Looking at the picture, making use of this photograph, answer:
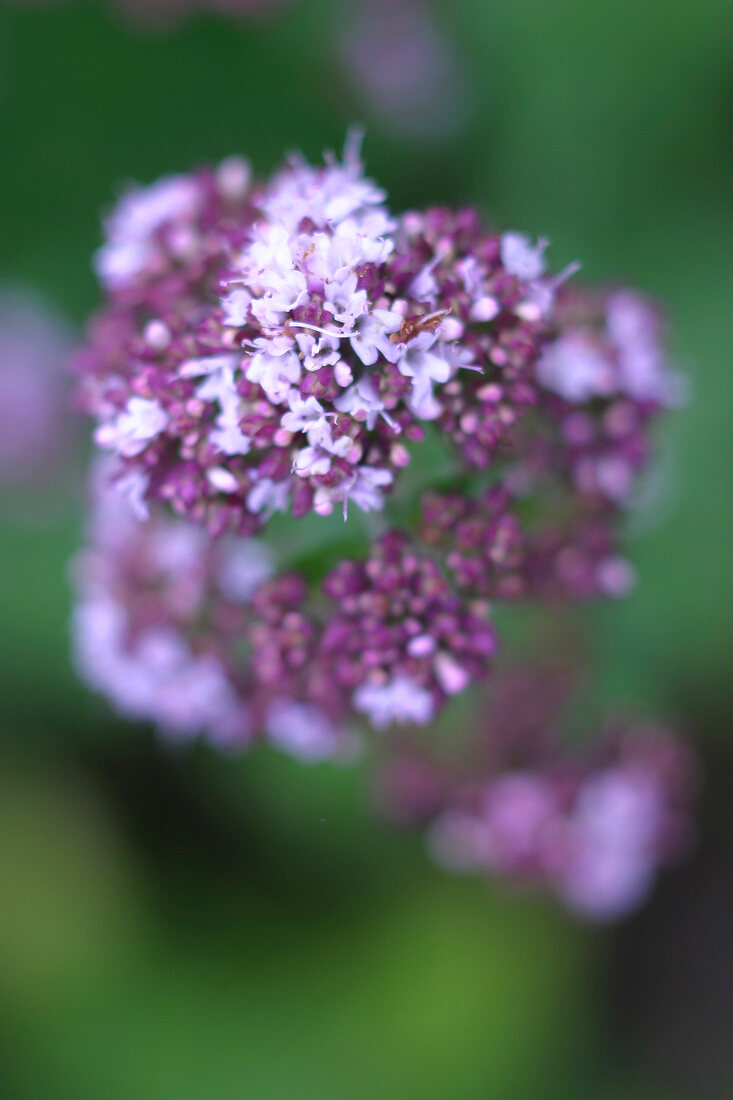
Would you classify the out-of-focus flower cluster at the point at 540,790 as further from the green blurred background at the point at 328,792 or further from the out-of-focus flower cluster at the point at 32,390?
the out-of-focus flower cluster at the point at 32,390

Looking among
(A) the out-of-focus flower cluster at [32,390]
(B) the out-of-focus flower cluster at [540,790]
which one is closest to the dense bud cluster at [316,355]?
(B) the out-of-focus flower cluster at [540,790]

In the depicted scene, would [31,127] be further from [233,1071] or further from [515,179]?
[233,1071]

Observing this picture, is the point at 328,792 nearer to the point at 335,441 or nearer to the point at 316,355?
the point at 335,441

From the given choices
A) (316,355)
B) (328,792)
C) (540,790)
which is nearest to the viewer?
(316,355)

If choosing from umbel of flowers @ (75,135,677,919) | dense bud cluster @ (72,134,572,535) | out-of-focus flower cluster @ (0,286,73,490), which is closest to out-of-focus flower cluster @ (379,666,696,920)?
umbel of flowers @ (75,135,677,919)

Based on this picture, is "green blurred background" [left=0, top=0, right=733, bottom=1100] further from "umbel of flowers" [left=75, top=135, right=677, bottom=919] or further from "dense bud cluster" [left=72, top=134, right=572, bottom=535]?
"dense bud cluster" [left=72, top=134, right=572, bottom=535]

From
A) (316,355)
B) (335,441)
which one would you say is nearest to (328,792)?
(335,441)
